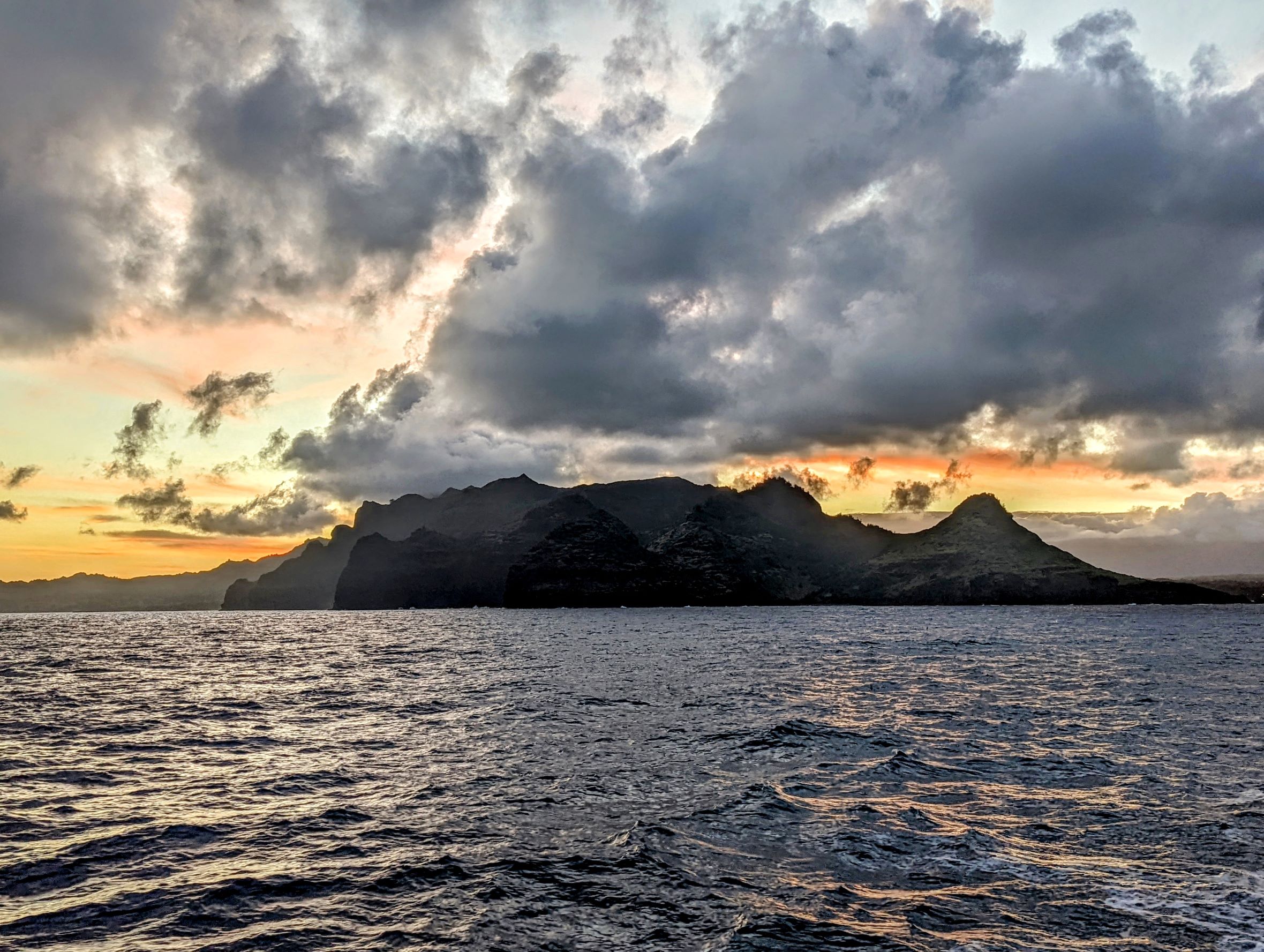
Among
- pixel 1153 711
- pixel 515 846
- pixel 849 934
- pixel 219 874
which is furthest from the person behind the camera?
pixel 1153 711

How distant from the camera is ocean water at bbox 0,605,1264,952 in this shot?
12.1m

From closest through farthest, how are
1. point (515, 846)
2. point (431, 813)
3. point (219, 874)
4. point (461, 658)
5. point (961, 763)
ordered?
point (219, 874) → point (515, 846) → point (431, 813) → point (961, 763) → point (461, 658)

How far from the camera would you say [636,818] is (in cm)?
1797

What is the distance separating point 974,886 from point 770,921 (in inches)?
171

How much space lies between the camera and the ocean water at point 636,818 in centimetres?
1207

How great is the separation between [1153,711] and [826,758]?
20927 mm

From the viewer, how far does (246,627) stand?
547 feet

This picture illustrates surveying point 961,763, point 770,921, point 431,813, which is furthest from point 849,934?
point 961,763

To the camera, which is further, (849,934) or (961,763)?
→ (961,763)

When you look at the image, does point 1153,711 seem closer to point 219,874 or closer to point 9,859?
point 219,874

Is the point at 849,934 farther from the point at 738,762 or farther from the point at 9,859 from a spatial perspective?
the point at 9,859

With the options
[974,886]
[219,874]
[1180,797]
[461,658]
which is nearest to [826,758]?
[1180,797]

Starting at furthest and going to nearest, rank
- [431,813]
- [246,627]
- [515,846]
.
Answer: [246,627] → [431,813] → [515,846]

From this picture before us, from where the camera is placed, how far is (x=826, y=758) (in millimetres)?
24594
